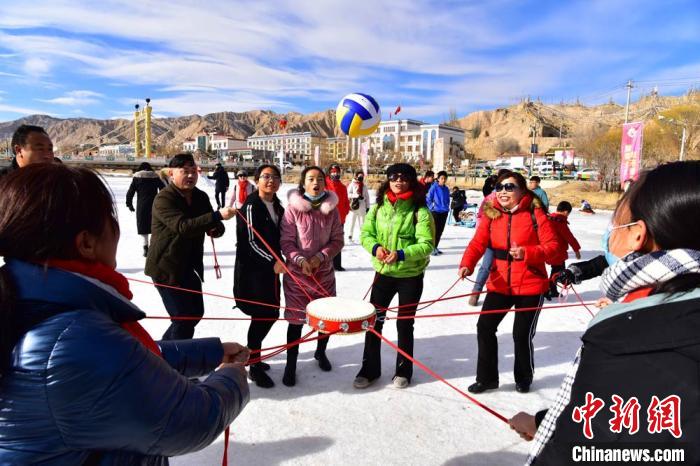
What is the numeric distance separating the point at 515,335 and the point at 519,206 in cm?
105

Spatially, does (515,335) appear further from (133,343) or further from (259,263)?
(133,343)

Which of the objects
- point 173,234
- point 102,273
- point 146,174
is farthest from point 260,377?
point 146,174

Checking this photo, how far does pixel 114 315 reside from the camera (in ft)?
3.27

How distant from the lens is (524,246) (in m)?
3.20

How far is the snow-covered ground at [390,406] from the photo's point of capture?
2590mm

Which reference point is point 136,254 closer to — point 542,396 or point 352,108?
point 352,108

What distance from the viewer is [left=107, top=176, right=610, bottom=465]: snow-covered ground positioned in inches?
102

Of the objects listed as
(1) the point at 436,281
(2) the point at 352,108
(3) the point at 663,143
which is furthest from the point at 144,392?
(3) the point at 663,143

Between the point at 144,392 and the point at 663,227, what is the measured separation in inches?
52.4

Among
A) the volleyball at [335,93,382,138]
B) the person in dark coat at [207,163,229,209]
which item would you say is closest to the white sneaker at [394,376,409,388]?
the volleyball at [335,93,382,138]

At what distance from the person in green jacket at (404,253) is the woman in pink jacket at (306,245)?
0.44 metres

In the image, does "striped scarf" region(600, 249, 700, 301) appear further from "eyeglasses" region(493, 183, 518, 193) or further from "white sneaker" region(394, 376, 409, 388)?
"white sneaker" region(394, 376, 409, 388)

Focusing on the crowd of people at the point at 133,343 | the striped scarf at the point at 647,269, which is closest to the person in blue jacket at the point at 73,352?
the crowd of people at the point at 133,343

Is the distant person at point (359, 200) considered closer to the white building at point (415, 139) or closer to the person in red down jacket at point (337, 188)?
the person in red down jacket at point (337, 188)
